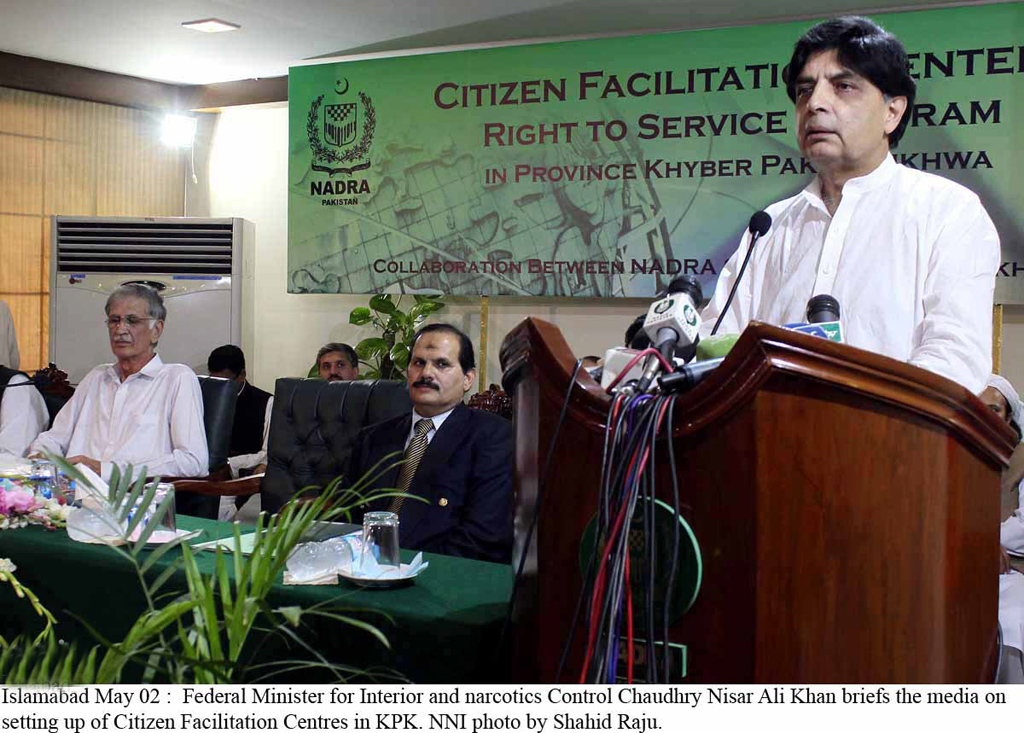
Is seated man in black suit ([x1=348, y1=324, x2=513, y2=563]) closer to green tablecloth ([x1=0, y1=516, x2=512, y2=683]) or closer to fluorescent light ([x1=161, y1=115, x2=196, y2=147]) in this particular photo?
green tablecloth ([x1=0, y1=516, x2=512, y2=683])

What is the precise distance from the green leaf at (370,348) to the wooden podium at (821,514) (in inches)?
186

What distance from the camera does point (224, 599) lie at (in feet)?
3.81

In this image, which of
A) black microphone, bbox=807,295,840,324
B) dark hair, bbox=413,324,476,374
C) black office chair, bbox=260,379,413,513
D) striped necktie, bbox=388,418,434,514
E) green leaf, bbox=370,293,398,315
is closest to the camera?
black microphone, bbox=807,295,840,324

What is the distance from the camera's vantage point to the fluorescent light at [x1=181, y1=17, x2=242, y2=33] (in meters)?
5.39

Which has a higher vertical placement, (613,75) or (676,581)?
(613,75)

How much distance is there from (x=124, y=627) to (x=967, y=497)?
Result: 156 centimetres

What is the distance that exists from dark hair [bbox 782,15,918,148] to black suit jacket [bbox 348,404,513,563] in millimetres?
1558

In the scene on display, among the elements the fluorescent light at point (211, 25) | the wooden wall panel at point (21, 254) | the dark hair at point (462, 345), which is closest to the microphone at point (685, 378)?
the dark hair at point (462, 345)

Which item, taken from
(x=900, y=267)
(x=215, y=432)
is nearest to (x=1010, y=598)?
(x=900, y=267)

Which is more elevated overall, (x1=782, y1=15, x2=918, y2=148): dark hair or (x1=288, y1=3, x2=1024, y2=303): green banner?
(x1=288, y1=3, x2=1024, y2=303): green banner

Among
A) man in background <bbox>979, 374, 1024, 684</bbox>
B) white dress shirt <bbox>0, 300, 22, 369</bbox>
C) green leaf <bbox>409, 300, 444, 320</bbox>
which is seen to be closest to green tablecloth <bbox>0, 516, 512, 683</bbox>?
man in background <bbox>979, 374, 1024, 684</bbox>

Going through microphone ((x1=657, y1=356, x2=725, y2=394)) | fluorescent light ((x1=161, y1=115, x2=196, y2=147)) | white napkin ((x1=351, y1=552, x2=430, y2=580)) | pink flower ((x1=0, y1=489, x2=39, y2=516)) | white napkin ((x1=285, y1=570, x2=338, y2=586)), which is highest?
fluorescent light ((x1=161, y1=115, x2=196, y2=147))

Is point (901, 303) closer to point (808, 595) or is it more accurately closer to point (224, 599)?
point (808, 595)
